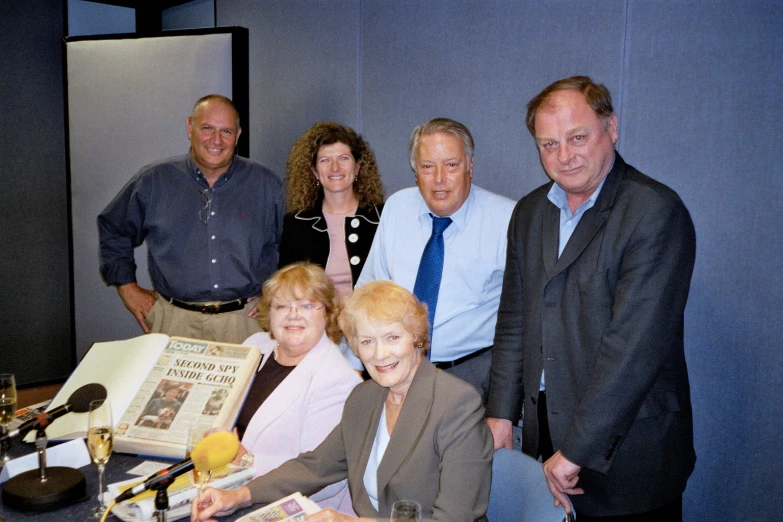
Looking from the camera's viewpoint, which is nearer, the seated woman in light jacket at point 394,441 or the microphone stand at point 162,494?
the microphone stand at point 162,494

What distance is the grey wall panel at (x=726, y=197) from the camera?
2338 mm

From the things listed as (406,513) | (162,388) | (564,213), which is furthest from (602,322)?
(162,388)

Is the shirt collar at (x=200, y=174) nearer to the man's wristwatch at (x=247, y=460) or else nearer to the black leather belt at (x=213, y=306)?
the black leather belt at (x=213, y=306)

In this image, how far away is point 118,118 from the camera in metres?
4.60

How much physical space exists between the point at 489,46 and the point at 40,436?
7.90 feet

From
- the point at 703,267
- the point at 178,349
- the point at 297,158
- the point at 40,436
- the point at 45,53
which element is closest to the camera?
the point at 40,436

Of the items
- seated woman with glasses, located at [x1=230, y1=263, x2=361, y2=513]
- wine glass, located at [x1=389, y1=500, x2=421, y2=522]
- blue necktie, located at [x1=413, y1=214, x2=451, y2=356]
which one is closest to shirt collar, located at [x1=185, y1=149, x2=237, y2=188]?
seated woman with glasses, located at [x1=230, y1=263, x2=361, y2=513]

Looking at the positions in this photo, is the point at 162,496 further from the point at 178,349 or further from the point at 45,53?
the point at 45,53

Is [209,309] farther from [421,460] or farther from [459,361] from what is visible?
[421,460]

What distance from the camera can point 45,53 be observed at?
523 cm

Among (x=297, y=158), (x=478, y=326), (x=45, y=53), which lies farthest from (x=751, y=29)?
(x=45, y=53)

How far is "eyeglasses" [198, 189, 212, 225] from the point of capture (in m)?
3.66

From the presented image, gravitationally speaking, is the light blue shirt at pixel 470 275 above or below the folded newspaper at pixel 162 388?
above

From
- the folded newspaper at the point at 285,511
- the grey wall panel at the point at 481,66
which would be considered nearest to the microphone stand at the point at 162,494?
the folded newspaper at the point at 285,511
